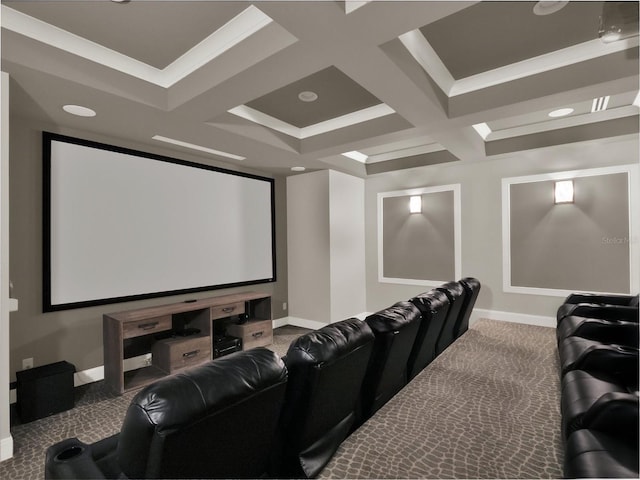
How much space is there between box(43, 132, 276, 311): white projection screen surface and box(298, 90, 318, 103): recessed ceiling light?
172cm

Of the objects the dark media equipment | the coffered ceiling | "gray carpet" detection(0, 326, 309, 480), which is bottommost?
"gray carpet" detection(0, 326, 309, 480)

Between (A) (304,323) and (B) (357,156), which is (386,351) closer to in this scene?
(A) (304,323)

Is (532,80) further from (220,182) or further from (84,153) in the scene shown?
(84,153)

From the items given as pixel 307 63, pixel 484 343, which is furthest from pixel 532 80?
pixel 484 343

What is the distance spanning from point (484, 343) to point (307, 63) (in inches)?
A: 119

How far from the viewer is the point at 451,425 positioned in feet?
5.94

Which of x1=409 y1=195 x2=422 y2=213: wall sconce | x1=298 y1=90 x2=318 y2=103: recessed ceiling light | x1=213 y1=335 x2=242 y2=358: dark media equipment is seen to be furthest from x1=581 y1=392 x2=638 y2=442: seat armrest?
x1=409 y1=195 x2=422 y2=213: wall sconce

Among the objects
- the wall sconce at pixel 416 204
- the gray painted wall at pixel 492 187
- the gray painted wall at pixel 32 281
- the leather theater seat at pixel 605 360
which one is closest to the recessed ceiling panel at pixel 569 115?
the gray painted wall at pixel 492 187

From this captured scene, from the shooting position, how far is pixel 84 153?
329cm

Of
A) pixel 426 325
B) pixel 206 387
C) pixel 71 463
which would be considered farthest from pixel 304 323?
pixel 206 387

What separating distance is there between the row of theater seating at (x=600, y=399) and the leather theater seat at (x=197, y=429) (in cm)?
109

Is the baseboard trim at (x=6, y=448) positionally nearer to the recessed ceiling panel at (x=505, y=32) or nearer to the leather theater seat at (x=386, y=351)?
the leather theater seat at (x=386, y=351)

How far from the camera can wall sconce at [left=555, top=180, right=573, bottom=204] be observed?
4.13 meters

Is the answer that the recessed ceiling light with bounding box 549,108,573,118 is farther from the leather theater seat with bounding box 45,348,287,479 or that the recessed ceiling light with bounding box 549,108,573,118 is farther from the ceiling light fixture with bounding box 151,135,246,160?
the leather theater seat with bounding box 45,348,287,479
